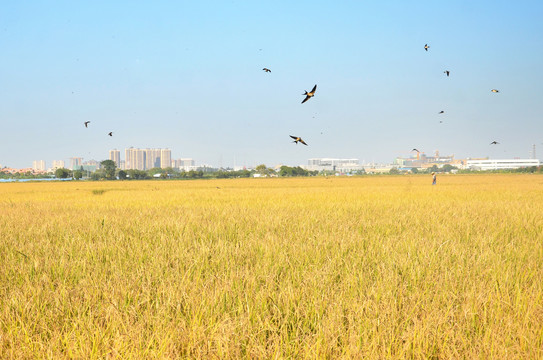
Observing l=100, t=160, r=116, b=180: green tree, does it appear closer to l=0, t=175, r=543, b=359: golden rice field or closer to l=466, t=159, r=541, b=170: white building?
l=0, t=175, r=543, b=359: golden rice field

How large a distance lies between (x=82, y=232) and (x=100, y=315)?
4477 millimetres

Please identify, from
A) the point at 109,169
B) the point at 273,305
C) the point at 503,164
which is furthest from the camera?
the point at 503,164

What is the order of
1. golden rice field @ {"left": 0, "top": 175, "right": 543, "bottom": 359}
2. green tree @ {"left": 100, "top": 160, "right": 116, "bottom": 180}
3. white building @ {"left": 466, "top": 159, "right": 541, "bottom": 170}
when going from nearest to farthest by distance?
golden rice field @ {"left": 0, "top": 175, "right": 543, "bottom": 359}, green tree @ {"left": 100, "top": 160, "right": 116, "bottom": 180}, white building @ {"left": 466, "top": 159, "right": 541, "bottom": 170}

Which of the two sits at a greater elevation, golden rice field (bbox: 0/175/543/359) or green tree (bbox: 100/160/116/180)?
green tree (bbox: 100/160/116/180)

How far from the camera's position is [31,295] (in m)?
3.42

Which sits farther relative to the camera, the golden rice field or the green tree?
the green tree

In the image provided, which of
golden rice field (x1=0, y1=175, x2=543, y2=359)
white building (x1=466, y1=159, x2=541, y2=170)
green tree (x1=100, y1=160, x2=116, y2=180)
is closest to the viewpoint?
golden rice field (x1=0, y1=175, x2=543, y2=359)

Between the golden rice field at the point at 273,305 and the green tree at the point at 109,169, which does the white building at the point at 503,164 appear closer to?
the green tree at the point at 109,169

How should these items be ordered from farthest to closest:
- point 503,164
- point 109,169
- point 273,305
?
point 503,164
point 109,169
point 273,305

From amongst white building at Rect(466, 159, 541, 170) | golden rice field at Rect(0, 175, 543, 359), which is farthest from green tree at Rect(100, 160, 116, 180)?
white building at Rect(466, 159, 541, 170)

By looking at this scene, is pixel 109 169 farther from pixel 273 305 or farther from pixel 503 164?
pixel 503 164

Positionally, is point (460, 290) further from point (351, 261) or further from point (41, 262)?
point (41, 262)

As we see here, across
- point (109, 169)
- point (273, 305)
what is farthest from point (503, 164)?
Answer: point (273, 305)

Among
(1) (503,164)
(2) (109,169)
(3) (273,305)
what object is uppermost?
(1) (503,164)
